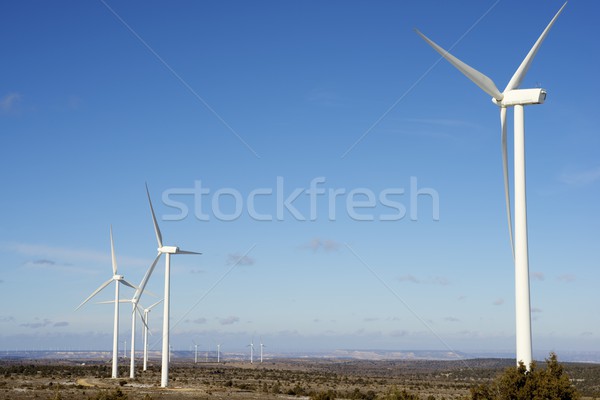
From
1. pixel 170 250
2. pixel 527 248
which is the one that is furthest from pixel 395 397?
pixel 170 250

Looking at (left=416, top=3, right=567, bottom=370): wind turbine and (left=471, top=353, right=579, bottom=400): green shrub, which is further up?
(left=416, top=3, right=567, bottom=370): wind turbine

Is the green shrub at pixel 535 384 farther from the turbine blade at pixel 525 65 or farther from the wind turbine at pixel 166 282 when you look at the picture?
the wind turbine at pixel 166 282

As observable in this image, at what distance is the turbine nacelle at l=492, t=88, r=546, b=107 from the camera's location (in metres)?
33.4

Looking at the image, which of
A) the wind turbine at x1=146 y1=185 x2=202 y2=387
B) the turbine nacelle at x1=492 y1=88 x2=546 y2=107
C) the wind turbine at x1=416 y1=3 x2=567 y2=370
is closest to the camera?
the wind turbine at x1=416 y1=3 x2=567 y2=370

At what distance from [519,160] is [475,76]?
4.90 meters

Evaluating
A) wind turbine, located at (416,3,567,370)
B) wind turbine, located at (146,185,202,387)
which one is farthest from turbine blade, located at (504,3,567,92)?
wind turbine, located at (146,185,202,387)

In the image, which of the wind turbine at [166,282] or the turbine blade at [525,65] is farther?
Answer: the wind turbine at [166,282]

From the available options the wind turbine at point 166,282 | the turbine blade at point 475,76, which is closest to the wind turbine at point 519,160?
the turbine blade at point 475,76

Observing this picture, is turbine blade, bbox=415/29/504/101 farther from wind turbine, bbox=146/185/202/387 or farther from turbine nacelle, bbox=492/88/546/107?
wind turbine, bbox=146/185/202/387

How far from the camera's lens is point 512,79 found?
3469 centimetres

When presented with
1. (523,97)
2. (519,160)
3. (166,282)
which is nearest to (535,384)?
(519,160)

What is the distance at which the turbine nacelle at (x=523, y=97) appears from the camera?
33375 millimetres

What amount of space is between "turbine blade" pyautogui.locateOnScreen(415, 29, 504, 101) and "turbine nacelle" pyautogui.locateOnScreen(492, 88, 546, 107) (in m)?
0.38

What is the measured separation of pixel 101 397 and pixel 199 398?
12.9 m
